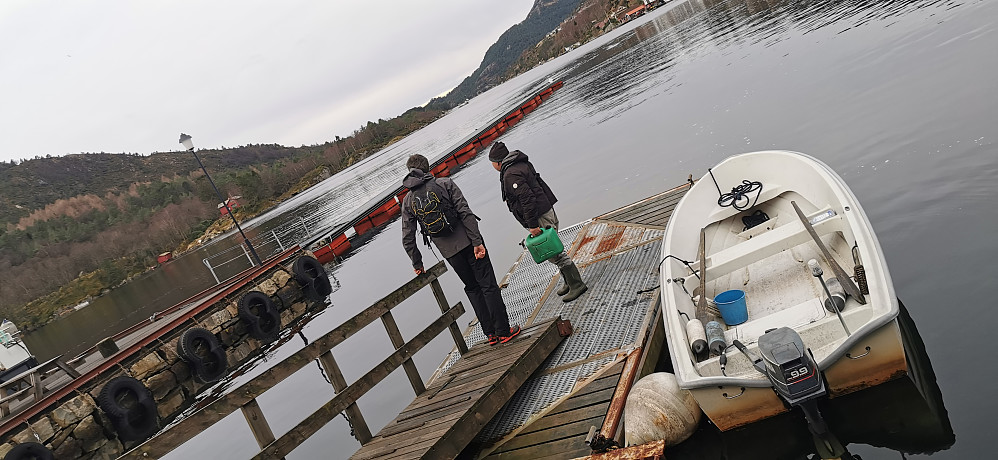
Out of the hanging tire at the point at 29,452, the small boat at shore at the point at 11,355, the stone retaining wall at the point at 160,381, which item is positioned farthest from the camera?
the small boat at shore at the point at 11,355

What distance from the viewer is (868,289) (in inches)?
152

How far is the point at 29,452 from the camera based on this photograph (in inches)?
351

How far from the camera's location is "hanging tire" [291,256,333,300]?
57.2 feet

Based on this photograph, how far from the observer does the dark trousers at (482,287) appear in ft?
19.1

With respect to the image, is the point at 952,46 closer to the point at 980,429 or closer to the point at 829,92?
the point at 829,92

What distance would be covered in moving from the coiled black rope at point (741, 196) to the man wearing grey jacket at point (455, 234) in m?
3.28

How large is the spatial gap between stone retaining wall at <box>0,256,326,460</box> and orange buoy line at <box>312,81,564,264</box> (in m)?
4.80

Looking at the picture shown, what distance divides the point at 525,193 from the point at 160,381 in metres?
10.5

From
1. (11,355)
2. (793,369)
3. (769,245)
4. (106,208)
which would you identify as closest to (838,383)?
(793,369)

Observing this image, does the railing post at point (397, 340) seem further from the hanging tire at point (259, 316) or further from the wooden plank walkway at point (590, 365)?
the hanging tire at point (259, 316)

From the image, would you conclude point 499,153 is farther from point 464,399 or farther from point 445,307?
point 464,399

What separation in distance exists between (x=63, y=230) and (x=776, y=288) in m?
90.0

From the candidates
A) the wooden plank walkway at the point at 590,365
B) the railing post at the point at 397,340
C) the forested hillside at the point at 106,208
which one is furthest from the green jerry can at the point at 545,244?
the forested hillside at the point at 106,208

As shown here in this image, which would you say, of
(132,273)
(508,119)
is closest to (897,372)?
(508,119)
